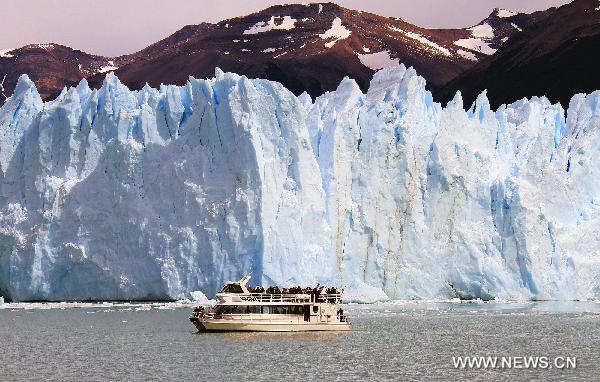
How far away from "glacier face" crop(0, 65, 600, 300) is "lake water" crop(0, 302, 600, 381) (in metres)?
2.85

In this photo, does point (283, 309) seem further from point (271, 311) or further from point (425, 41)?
point (425, 41)

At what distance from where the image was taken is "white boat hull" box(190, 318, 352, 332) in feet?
116

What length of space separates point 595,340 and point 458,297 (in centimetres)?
1689

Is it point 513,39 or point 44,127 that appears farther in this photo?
point 513,39

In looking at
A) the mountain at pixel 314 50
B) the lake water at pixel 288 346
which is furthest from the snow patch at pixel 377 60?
the lake water at pixel 288 346

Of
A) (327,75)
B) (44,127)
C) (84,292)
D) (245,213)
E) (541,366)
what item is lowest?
(541,366)

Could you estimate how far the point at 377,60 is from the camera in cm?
10394

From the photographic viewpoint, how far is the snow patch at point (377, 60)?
336 feet

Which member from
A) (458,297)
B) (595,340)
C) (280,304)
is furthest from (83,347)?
(458,297)

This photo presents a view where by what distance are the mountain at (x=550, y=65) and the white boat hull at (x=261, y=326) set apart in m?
58.7

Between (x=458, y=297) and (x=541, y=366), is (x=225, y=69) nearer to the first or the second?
(x=458, y=297)

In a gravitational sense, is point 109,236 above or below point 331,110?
below

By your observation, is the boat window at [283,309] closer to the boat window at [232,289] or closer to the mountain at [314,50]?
the boat window at [232,289]

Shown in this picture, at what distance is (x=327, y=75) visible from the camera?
96.8 meters
